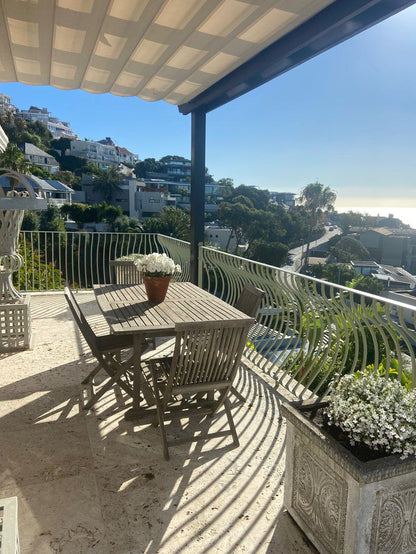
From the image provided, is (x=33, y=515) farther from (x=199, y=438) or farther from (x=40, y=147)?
(x=40, y=147)

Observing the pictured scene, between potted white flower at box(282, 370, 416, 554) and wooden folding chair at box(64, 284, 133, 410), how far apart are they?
146 centimetres

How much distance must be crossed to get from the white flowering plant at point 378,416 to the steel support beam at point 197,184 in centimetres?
394

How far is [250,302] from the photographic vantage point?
316cm

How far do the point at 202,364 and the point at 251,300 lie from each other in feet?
3.08

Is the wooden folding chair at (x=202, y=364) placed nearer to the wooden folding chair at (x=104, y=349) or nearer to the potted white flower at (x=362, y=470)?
the wooden folding chair at (x=104, y=349)

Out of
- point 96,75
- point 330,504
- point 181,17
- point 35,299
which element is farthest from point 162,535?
point 35,299

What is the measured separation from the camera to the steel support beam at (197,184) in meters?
5.00

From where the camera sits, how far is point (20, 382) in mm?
3277

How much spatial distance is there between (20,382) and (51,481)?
1443 millimetres

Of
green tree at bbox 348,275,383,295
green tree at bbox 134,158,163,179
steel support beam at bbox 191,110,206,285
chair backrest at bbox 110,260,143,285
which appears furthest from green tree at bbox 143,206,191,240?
green tree at bbox 134,158,163,179

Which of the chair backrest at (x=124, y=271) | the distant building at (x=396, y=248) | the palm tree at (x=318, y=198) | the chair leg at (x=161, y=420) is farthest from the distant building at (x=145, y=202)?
the chair leg at (x=161, y=420)

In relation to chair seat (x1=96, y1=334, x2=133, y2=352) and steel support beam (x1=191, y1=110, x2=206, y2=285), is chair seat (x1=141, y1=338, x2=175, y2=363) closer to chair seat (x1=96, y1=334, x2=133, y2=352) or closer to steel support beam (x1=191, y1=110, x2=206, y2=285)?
chair seat (x1=96, y1=334, x2=133, y2=352)

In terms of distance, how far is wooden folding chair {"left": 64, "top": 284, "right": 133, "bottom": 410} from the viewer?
105 inches

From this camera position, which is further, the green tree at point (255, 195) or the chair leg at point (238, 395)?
the green tree at point (255, 195)
